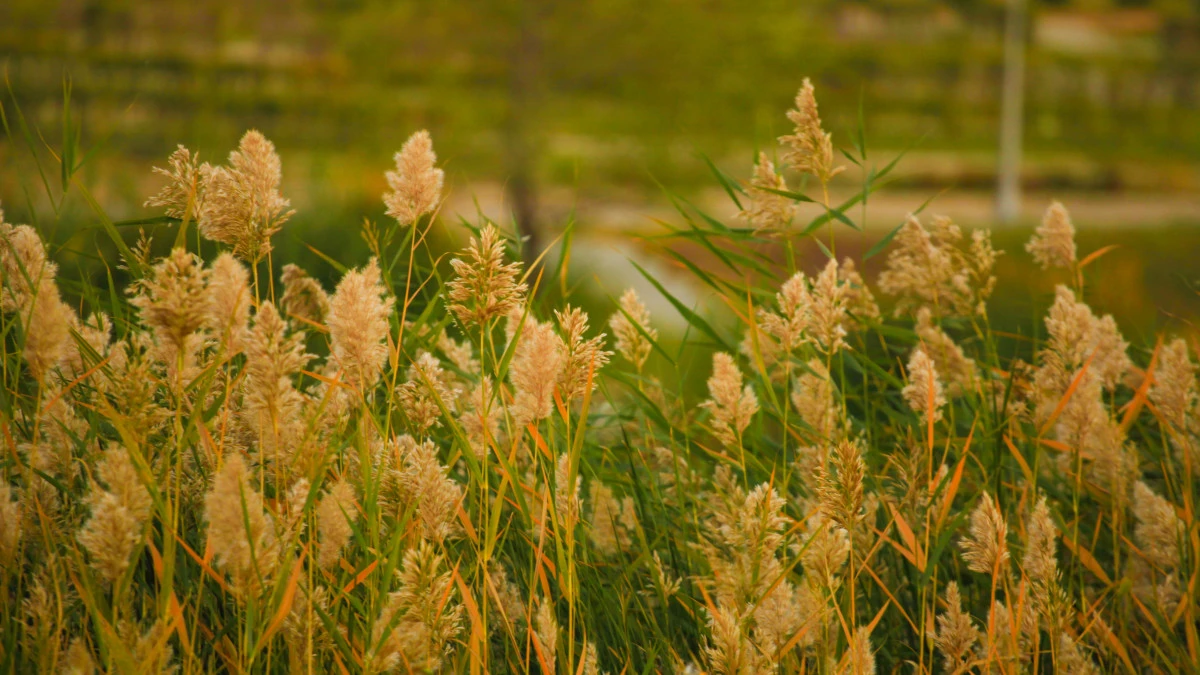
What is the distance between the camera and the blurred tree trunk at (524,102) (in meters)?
11.0

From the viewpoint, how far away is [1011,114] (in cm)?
1848

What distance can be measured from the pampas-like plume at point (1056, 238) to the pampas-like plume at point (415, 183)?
1.00 metres

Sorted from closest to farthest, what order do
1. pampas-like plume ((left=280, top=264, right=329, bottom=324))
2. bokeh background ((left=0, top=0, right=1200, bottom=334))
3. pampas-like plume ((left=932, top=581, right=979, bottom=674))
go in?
pampas-like plume ((left=932, top=581, right=979, bottom=674)) < pampas-like plume ((left=280, top=264, right=329, bottom=324)) < bokeh background ((left=0, top=0, right=1200, bottom=334))

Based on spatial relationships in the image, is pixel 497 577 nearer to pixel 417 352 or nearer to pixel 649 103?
pixel 417 352

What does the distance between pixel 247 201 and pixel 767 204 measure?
72 cm

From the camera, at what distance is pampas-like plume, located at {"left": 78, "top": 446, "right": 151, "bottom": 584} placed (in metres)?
0.76

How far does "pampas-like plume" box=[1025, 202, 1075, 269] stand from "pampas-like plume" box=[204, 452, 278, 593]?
1236 millimetres

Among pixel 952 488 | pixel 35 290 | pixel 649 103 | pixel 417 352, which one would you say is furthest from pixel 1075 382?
pixel 649 103

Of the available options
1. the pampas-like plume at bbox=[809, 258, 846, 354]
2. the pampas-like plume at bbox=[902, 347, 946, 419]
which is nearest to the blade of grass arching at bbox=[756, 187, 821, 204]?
the pampas-like plume at bbox=[809, 258, 846, 354]

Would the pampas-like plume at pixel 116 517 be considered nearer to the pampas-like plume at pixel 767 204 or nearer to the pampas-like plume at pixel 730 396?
the pampas-like plume at pixel 730 396

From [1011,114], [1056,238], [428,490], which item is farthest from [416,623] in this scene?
[1011,114]

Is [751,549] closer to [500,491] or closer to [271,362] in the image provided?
[500,491]

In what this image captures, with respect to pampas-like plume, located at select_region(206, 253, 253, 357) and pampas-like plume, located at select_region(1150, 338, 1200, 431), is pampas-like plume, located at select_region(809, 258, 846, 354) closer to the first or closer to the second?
pampas-like plume, located at select_region(1150, 338, 1200, 431)

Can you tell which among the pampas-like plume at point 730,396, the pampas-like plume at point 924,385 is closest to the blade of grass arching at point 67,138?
the pampas-like plume at point 730,396
